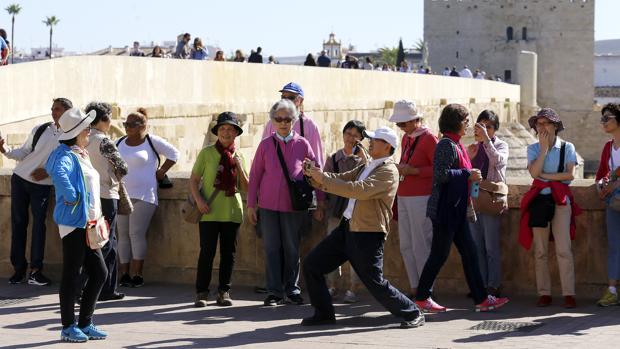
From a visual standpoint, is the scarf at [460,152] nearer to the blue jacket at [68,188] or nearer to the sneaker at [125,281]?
the blue jacket at [68,188]

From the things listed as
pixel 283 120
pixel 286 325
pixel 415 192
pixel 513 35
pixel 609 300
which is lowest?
pixel 286 325

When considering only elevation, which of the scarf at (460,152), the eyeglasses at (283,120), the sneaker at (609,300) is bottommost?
the sneaker at (609,300)

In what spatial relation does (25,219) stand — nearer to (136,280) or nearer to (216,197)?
(136,280)

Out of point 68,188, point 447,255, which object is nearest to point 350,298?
point 447,255

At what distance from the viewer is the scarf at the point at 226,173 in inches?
362

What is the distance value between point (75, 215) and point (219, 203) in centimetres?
165

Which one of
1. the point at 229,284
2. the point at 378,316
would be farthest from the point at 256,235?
the point at 378,316

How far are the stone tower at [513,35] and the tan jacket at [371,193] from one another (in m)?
71.4

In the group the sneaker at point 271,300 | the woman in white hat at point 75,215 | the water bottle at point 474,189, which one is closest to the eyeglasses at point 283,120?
the sneaker at point 271,300

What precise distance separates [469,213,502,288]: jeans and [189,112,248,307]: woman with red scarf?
69.5 inches

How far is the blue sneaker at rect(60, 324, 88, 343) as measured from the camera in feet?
25.4

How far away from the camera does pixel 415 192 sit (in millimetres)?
9023

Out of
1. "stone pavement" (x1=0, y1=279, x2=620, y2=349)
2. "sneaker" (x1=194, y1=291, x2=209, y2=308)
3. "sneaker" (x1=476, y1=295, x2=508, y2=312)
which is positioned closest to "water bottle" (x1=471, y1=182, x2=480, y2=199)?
"sneaker" (x1=476, y1=295, x2=508, y2=312)

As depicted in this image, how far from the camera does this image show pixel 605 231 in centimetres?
930
